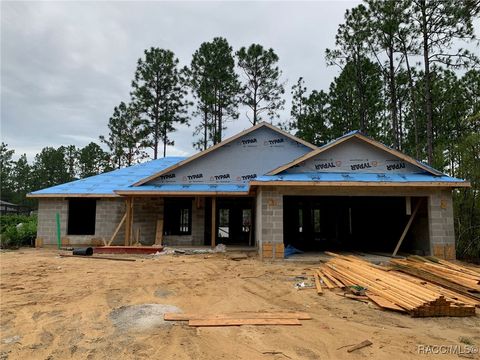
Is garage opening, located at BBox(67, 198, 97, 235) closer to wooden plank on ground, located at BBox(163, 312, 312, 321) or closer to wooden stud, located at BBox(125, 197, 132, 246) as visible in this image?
wooden stud, located at BBox(125, 197, 132, 246)

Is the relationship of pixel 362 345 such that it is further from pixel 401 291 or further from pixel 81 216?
pixel 81 216

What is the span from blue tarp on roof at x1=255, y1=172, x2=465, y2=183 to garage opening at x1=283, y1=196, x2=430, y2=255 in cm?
355

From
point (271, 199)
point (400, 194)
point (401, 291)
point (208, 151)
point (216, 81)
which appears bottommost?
point (401, 291)

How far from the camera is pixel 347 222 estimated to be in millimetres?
20234

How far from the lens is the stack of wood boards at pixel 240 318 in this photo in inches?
208

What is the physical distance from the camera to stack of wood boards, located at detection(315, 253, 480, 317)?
18.8 feet

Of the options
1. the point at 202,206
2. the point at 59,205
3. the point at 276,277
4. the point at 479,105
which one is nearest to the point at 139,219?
the point at 202,206

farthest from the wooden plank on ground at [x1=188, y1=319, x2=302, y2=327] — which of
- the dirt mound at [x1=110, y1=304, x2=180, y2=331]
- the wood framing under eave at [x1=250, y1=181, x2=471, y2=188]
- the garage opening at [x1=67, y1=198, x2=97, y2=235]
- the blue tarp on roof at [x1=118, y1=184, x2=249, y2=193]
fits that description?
the garage opening at [x1=67, y1=198, x2=97, y2=235]

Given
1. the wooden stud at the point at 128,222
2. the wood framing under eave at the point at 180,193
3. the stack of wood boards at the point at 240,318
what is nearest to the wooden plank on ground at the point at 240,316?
the stack of wood boards at the point at 240,318

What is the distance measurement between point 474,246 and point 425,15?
35.9ft

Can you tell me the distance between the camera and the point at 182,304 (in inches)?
257

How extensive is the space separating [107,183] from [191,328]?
47.7 feet

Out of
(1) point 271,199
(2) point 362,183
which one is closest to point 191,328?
(1) point 271,199

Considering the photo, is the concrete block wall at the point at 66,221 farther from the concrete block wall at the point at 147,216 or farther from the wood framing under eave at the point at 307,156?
the wood framing under eave at the point at 307,156
